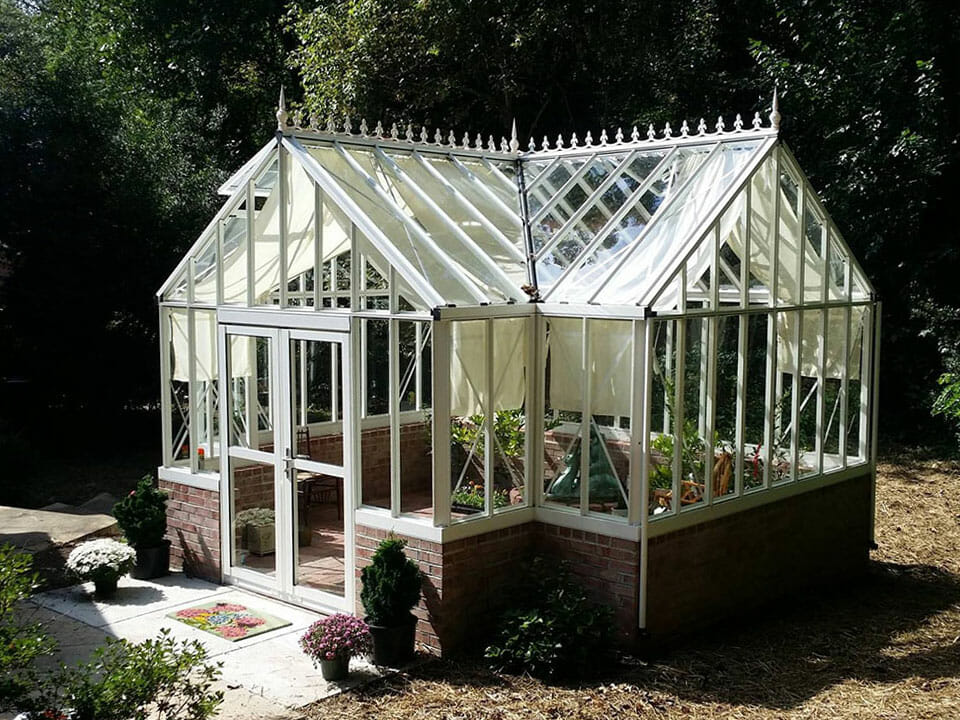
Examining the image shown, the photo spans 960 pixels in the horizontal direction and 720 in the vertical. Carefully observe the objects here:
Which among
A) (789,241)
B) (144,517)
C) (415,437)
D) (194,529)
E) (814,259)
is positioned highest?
(789,241)

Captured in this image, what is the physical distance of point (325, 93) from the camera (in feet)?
59.5

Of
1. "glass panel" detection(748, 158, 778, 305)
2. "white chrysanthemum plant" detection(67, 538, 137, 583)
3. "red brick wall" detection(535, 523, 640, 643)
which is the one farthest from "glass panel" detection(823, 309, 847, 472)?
"white chrysanthemum plant" detection(67, 538, 137, 583)

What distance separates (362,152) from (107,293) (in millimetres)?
9460

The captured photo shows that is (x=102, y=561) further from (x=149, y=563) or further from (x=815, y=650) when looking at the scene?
(x=815, y=650)

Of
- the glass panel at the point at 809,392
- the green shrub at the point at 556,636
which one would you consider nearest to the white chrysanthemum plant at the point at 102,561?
the green shrub at the point at 556,636

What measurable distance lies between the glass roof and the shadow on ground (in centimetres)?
293

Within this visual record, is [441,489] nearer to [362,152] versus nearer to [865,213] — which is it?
[362,152]

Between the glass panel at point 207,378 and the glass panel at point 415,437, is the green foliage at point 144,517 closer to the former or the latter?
the glass panel at point 207,378

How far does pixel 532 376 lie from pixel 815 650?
3318 millimetres

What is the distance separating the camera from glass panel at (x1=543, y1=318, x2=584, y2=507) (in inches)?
339

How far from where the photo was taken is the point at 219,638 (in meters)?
8.57

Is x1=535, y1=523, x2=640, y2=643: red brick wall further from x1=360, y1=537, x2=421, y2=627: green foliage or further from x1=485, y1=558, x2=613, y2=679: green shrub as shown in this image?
x1=360, y1=537, x2=421, y2=627: green foliage

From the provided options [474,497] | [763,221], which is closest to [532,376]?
[474,497]

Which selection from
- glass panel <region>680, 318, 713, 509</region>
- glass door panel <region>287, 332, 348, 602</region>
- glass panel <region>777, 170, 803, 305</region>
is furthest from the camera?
glass panel <region>777, 170, 803, 305</region>
